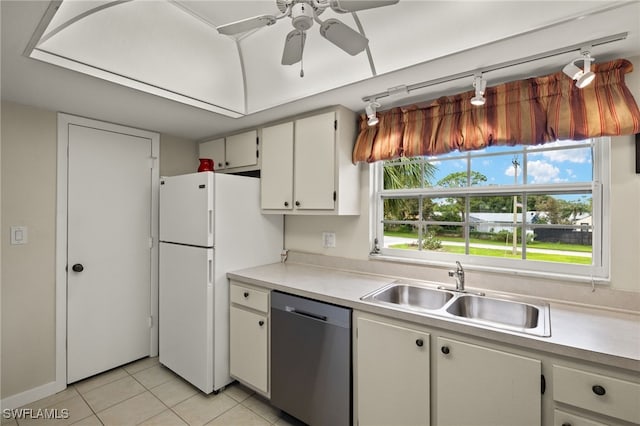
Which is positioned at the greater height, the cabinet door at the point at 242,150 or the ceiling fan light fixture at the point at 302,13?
the ceiling fan light fixture at the point at 302,13

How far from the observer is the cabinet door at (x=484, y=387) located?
1192mm

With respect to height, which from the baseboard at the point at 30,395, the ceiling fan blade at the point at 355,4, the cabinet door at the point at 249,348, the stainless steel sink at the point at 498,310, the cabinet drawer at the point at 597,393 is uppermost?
the ceiling fan blade at the point at 355,4

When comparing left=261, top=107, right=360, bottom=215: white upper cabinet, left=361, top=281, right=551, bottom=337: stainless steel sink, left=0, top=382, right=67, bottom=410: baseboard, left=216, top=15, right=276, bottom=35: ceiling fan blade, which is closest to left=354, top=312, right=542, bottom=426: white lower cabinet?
left=361, top=281, right=551, bottom=337: stainless steel sink

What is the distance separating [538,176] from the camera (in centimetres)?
179

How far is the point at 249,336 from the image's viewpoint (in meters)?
2.14

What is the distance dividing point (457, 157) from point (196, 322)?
7.50 feet

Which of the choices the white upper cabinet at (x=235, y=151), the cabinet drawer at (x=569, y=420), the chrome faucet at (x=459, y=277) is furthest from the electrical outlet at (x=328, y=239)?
the cabinet drawer at (x=569, y=420)

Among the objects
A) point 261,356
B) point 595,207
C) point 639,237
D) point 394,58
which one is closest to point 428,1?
point 394,58

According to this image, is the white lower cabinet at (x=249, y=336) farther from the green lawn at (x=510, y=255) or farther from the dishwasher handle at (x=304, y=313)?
the green lawn at (x=510, y=255)

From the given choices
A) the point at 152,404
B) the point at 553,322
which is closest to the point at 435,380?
the point at 553,322

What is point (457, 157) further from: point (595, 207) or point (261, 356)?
point (261, 356)

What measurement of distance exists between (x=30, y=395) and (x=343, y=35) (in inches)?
123

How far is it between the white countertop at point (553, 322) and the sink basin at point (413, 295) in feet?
0.26

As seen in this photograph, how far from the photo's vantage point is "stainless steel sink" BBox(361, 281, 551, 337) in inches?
56.9
